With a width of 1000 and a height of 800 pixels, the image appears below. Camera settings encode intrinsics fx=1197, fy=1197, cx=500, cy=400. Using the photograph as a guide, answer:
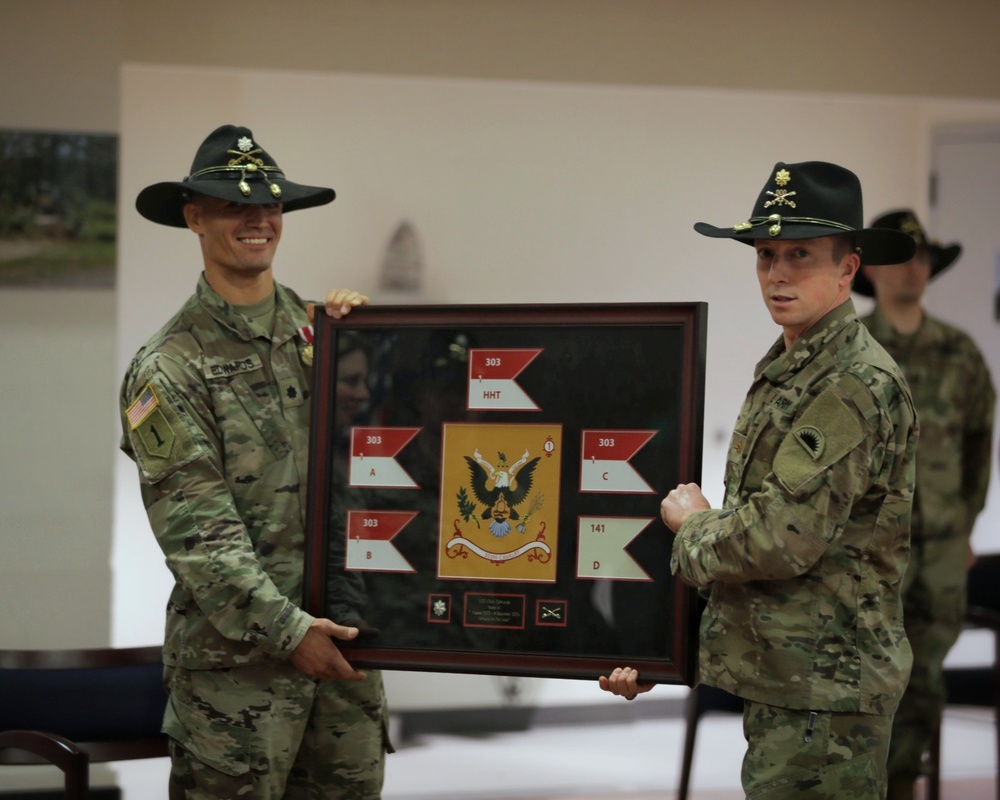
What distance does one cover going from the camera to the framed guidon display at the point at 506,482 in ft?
7.92

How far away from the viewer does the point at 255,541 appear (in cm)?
262

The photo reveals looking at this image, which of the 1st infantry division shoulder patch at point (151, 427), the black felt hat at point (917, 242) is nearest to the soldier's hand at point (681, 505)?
the 1st infantry division shoulder patch at point (151, 427)

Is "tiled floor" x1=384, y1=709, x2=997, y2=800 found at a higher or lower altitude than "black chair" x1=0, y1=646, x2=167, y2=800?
lower

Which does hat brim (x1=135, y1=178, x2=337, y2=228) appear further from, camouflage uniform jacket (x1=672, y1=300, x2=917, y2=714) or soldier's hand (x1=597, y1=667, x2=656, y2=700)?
soldier's hand (x1=597, y1=667, x2=656, y2=700)

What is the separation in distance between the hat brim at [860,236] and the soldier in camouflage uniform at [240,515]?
831mm

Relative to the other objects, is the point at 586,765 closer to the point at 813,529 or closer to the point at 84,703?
the point at 84,703

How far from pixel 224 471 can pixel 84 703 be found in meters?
1.02

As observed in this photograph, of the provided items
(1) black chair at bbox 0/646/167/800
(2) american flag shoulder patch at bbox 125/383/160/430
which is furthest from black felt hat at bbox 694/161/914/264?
(1) black chair at bbox 0/646/167/800

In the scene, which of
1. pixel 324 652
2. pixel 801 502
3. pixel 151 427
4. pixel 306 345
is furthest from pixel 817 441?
pixel 151 427

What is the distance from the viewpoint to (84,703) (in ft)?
10.5

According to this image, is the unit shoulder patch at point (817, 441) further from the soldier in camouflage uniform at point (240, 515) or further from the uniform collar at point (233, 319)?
the uniform collar at point (233, 319)

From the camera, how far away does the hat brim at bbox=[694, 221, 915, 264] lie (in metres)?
2.24

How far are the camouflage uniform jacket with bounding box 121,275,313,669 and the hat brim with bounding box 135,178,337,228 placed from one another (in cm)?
22

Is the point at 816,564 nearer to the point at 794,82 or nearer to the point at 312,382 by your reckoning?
the point at 312,382
